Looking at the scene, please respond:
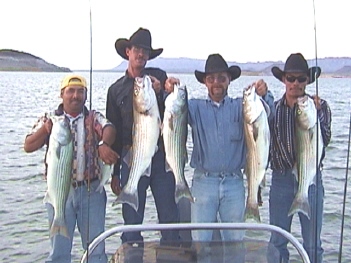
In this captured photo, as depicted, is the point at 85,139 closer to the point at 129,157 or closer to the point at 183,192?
the point at 129,157

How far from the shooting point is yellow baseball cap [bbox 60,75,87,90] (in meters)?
4.40

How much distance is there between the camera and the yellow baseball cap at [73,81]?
14.4ft

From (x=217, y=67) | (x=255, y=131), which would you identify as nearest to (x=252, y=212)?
(x=255, y=131)

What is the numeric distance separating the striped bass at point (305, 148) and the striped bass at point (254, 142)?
0.26m

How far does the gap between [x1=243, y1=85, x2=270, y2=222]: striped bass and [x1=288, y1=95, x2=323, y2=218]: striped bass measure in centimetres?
26

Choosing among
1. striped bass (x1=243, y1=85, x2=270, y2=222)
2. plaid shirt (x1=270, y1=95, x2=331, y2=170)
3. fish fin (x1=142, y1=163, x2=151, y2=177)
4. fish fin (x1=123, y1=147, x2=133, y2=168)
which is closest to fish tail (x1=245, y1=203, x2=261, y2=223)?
striped bass (x1=243, y1=85, x2=270, y2=222)

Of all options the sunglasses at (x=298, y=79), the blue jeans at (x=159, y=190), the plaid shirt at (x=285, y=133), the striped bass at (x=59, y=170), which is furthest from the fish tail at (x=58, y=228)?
the sunglasses at (x=298, y=79)

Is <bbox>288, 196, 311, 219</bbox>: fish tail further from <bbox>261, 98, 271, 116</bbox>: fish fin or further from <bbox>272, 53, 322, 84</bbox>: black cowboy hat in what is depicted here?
<bbox>272, 53, 322, 84</bbox>: black cowboy hat

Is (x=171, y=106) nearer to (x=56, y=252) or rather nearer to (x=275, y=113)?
(x=275, y=113)

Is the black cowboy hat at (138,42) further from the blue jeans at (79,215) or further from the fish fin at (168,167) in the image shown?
the blue jeans at (79,215)

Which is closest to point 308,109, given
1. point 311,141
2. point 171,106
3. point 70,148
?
point 311,141

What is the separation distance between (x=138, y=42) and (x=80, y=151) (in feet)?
3.25

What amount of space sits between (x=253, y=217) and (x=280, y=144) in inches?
25.2

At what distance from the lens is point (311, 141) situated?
4.43m
